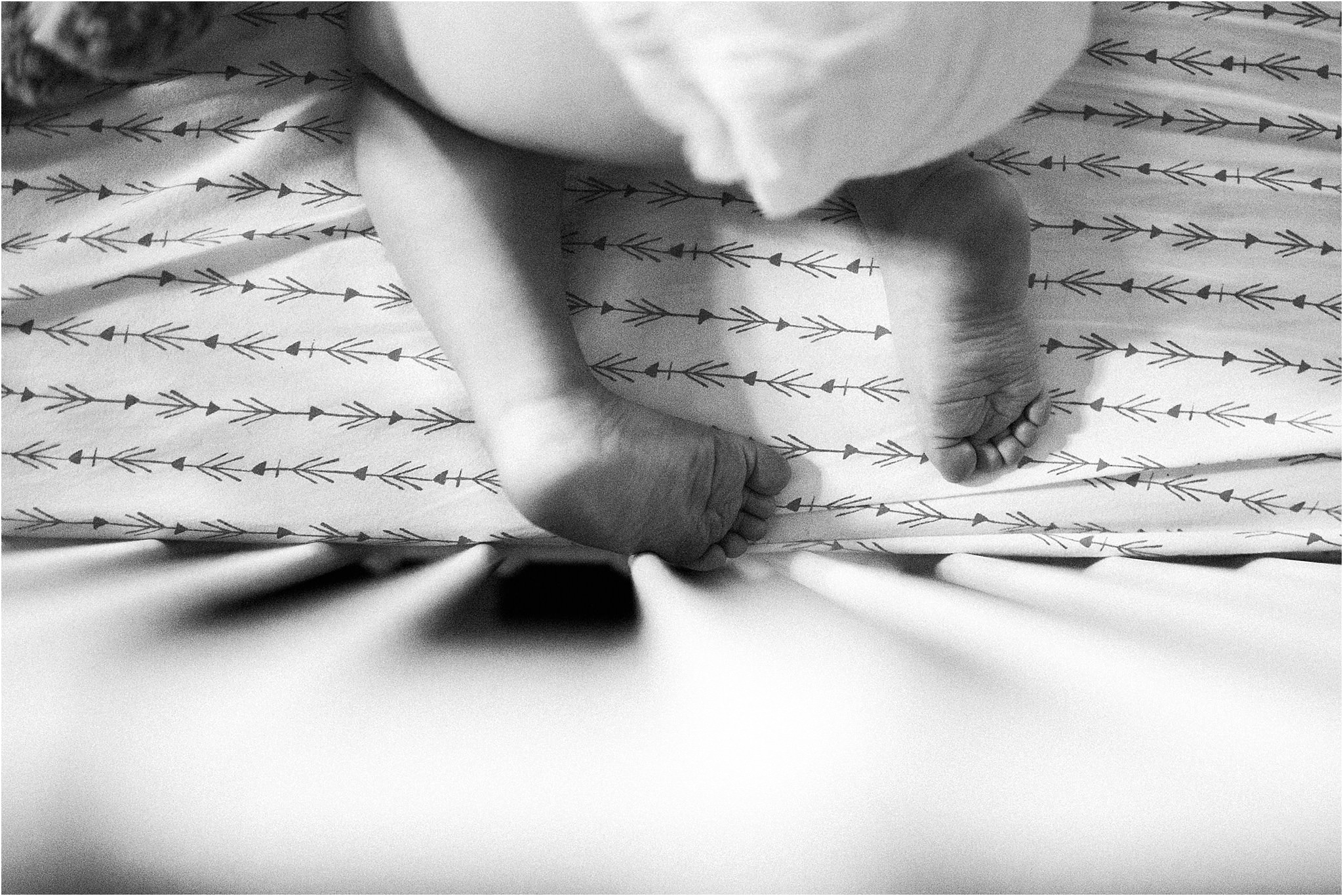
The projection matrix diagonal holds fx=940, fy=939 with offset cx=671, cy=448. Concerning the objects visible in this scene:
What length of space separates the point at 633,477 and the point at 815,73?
282 millimetres

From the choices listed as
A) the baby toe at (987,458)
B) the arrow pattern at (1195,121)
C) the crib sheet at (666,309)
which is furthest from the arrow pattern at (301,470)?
the arrow pattern at (1195,121)

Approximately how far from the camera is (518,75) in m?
0.47

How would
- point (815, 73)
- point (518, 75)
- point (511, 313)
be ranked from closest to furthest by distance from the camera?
1. point (815, 73)
2. point (518, 75)
3. point (511, 313)

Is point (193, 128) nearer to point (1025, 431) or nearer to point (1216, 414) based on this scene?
point (1025, 431)

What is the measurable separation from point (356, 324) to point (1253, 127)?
0.60m

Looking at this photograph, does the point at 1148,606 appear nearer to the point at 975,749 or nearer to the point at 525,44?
the point at 975,749

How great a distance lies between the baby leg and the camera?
0.57 metres

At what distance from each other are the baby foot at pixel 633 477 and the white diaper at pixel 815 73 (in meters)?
0.20

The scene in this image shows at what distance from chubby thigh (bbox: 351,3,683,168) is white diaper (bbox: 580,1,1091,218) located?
0.12 feet

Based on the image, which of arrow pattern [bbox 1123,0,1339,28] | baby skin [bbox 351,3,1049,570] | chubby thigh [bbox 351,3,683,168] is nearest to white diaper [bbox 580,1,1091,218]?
chubby thigh [bbox 351,3,683,168]

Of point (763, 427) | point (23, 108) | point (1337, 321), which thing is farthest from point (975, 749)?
point (23, 108)

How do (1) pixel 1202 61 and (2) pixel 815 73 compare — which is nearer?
(2) pixel 815 73

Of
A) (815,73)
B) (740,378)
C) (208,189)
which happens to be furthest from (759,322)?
(208,189)

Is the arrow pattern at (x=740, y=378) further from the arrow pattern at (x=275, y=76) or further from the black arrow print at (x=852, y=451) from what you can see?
the arrow pattern at (x=275, y=76)
